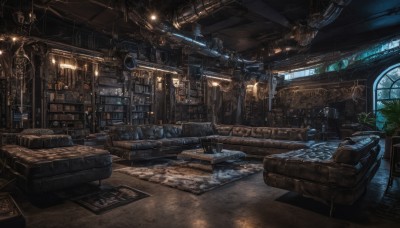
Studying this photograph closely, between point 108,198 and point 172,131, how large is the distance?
375cm

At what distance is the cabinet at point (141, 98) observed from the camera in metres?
9.76

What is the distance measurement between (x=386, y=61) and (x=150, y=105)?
10.0 meters

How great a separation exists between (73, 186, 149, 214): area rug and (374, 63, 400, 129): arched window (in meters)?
10.6

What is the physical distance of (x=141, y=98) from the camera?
10.1 meters

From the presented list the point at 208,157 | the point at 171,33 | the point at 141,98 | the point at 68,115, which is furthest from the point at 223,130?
the point at 68,115

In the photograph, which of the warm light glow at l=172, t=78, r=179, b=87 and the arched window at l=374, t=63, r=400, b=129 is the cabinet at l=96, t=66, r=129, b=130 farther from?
the arched window at l=374, t=63, r=400, b=129

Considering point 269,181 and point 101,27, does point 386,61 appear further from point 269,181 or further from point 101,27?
point 101,27

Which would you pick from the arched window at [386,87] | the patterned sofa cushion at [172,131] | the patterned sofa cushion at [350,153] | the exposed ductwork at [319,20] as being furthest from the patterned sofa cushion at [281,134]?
the arched window at [386,87]

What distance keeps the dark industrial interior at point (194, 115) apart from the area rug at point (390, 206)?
0.03 m

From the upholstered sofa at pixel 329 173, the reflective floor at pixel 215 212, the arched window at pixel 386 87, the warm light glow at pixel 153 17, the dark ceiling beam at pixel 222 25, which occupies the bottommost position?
the reflective floor at pixel 215 212

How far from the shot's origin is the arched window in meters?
9.95

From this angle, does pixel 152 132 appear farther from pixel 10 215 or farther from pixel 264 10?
pixel 264 10

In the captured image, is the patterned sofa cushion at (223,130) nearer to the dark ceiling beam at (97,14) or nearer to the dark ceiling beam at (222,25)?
the dark ceiling beam at (222,25)

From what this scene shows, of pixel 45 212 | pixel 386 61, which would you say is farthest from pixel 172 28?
pixel 386 61
